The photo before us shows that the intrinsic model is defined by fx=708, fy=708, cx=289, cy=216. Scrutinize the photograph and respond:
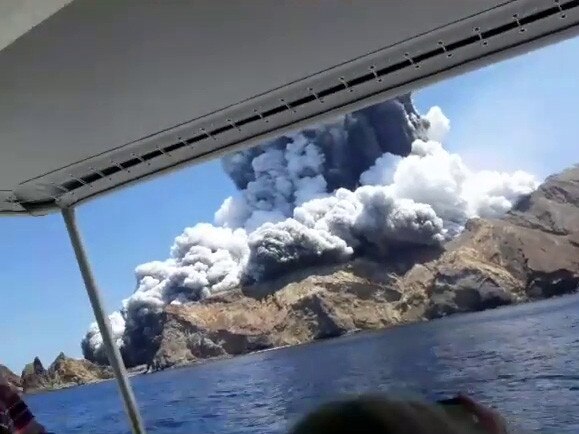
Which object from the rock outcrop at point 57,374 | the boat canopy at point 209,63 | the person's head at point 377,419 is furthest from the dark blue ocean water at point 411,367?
the person's head at point 377,419

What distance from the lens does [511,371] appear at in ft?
36.8

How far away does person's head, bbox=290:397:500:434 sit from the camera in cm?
23

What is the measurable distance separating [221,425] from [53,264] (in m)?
4.15

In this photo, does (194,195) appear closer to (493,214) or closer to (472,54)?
(493,214)

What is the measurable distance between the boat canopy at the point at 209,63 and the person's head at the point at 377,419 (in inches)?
26.3

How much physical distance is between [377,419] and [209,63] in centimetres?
96

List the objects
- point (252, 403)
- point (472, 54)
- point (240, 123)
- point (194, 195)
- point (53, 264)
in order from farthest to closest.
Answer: point (194, 195), point (53, 264), point (252, 403), point (240, 123), point (472, 54)

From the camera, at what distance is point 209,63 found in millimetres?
1123

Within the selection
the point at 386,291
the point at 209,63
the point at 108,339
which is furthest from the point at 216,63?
the point at 386,291

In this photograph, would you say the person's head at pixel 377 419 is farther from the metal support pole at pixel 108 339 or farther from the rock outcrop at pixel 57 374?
the rock outcrop at pixel 57 374

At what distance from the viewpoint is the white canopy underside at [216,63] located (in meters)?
1.01

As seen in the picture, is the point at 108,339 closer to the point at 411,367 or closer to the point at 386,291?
the point at 386,291

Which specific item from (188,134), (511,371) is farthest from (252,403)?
(188,134)

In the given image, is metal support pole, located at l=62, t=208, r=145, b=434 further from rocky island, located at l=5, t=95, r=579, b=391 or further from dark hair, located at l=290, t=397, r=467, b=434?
rocky island, located at l=5, t=95, r=579, b=391
